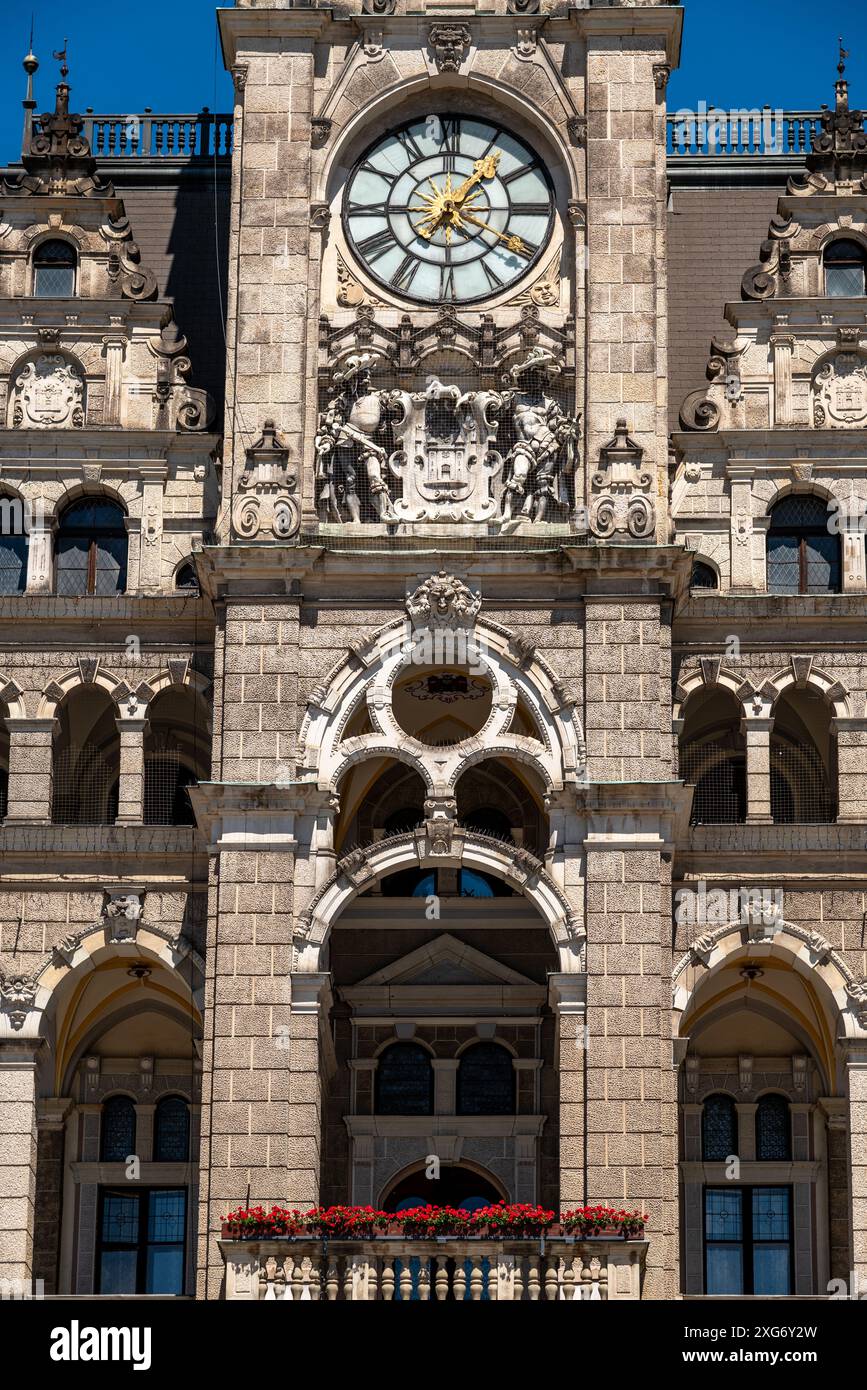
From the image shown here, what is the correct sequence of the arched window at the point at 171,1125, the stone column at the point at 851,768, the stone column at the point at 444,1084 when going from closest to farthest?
the stone column at the point at 851,768 → the stone column at the point at 444,1084 → the arched window at the point at 171,1125

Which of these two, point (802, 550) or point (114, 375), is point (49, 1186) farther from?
point (802, 550)

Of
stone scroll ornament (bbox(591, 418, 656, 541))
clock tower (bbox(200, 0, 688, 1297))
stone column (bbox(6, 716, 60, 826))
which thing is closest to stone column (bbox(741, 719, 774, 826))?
clock tower (bbox(200, 0, 688, 1297))

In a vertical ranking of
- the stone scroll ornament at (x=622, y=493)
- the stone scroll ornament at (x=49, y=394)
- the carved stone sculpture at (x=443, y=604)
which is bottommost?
the carved stone sculpture at (x=443, y=604)

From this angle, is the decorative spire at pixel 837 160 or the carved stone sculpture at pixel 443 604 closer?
the carved stone sculpture at pixel 443 604

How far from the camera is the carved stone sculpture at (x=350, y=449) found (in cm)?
4775

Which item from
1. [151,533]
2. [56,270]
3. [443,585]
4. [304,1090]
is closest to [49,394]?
[56,270]

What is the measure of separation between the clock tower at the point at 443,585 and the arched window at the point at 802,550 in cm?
256

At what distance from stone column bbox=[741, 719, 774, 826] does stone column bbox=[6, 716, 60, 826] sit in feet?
30.8

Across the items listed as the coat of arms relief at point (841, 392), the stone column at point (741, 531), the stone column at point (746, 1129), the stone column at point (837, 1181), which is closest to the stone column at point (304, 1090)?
the stone column at point (746, 1129)

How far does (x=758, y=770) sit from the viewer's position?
48156 mm

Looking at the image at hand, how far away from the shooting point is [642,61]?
160 ft

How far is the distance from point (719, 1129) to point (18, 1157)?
32.5 feet

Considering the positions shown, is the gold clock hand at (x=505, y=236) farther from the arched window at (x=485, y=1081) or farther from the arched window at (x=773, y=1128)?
the arched window at (x=773, y=1128)
